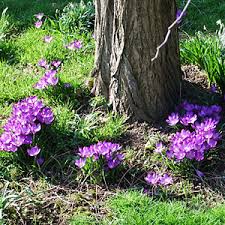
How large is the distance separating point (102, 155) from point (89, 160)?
88mm

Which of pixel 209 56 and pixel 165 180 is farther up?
pixel 209 56

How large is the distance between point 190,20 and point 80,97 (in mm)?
1956

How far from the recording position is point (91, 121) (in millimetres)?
3861

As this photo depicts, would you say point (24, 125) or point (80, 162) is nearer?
point (80, 162)

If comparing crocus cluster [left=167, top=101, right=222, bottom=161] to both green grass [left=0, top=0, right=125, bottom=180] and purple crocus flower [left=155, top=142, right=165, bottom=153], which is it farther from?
green grass [left=0, top=0, right=125, bottom=180]

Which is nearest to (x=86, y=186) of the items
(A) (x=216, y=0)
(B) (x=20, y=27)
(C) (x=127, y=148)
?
(C) (x=127, y=148)

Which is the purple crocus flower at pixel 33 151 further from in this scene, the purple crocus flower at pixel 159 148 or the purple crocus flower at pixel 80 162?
the purple crocus flower at pixel 159 148

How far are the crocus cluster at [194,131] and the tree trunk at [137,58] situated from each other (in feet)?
0.65

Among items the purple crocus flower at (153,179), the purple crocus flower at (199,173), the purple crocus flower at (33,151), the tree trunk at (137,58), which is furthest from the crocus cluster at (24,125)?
the purple crocus flower at (199,173)

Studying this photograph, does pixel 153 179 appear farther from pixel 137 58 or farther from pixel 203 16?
pixel 203 16

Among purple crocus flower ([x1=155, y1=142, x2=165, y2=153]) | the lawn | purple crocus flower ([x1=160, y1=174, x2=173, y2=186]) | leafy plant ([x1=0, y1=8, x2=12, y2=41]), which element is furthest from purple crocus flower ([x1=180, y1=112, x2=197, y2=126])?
leafy plant ([x1=0, y1=8, x2=12, y2=41])

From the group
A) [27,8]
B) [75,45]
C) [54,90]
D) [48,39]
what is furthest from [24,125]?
[27,8]

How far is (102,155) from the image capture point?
3.33 metres

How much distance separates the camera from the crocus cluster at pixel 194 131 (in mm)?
3303
